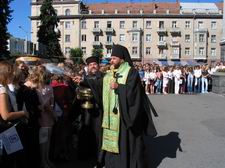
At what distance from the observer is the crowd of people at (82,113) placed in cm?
525

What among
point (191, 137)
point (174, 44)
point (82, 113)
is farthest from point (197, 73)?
point (174, 44)

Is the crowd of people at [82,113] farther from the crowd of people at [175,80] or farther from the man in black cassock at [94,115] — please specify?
the crowd of people at [175,80]

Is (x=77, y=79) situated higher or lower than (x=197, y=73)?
lower

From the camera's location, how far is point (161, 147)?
8352mm

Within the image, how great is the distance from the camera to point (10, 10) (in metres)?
35.5

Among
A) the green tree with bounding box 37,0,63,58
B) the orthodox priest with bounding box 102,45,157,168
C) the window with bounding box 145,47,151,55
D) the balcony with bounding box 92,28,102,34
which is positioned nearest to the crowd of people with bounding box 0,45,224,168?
the orthodox priest with bounding box 102,45,157,168

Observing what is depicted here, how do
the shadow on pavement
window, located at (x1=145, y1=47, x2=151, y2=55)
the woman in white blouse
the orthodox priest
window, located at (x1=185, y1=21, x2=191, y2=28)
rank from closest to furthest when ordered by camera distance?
1. the woman in white blouse
2. the orthodox priest
3. the shadow on pavement
4. window, located at (x1=185, y1=21, x2=191, y2=28)
5. window, located at (x1=145, y1=47, x2=151, y2=55)

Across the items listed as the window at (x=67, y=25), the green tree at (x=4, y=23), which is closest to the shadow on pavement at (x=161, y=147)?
the green tree at (x=4, y=23)

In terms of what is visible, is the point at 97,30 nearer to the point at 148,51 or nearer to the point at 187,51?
the point at 148,51

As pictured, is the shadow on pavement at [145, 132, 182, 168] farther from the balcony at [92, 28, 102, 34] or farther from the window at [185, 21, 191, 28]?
the window at [185, 21, 191, 28]

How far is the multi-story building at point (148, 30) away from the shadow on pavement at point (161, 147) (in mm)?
81832

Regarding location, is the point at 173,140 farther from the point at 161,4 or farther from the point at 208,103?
the point at 161,4

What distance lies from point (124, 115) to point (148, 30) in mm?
87342

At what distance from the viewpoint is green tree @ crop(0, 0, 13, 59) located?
3359 cm
